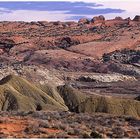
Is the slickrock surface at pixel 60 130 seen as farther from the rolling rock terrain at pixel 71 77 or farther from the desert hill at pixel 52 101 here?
the desert hill at pixel 52 101

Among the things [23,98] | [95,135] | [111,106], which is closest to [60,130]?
[95,135]

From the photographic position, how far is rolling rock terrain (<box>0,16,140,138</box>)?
24609mm

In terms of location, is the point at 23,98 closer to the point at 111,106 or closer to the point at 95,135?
the point at 111,106

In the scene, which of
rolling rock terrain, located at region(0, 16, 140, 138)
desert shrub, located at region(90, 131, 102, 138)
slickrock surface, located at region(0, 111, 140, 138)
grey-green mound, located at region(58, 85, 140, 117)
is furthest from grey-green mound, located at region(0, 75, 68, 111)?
desert shrub, located at region(90, 131, 102, 138)

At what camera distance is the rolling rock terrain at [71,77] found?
80.7ft

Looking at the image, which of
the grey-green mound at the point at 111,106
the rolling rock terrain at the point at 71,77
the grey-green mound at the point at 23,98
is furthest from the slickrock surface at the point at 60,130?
the grey-green mound at the point at 111,106

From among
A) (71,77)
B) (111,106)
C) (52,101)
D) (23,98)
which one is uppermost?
(23,98)

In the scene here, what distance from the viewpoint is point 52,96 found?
2953 inches

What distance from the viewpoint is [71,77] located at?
441 feet

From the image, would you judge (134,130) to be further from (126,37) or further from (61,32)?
(61,32)

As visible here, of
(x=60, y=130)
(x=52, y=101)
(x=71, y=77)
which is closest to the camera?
(x=60, y=130)

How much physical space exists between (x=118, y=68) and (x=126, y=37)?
28.2 meters

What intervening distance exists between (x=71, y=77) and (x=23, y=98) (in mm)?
69591

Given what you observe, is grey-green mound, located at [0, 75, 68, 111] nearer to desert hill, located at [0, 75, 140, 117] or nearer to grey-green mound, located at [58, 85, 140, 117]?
desert hill, located at [0, 75, 140, 117]
